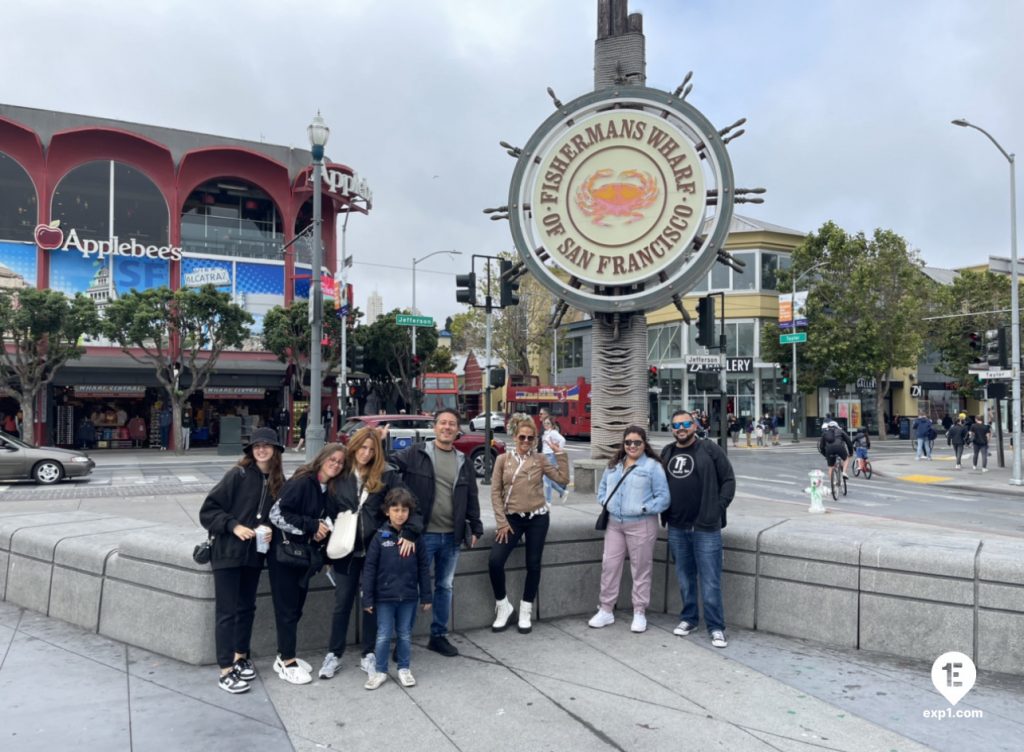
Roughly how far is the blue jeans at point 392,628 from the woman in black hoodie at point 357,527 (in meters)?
0.08

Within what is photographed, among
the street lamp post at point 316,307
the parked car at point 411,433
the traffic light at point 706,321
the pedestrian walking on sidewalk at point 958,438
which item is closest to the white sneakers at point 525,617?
the traffic light at point 706,321

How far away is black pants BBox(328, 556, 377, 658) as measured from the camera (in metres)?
5.18

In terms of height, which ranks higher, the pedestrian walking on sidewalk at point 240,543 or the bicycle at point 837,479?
the pedestrian walking on sidewalk at point 240,543

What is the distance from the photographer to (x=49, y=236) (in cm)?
3206

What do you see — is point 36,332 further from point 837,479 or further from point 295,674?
point 295,674

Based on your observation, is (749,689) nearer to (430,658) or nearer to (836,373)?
(430,658)

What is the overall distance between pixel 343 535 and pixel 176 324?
27.2 meters

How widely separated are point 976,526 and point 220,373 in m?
29.4

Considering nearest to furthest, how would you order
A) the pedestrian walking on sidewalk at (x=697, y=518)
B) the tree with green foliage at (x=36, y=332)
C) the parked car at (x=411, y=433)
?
the pedestrian walking on sidewalk at (x=697, y=518) → the parked car at (x=411, y=433) → the tree with green foliage at (x=36, y=332)

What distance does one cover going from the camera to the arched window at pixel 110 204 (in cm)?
3312

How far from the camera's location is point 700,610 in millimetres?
6500

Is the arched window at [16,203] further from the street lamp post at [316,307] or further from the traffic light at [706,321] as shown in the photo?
the traffic light at [706,321]

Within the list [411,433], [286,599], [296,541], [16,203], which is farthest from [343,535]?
[16,203]

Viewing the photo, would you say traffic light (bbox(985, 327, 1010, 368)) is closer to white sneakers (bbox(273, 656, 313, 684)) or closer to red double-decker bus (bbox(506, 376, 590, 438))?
red double-decker bus (bbox(506, 376, 590, 438))
